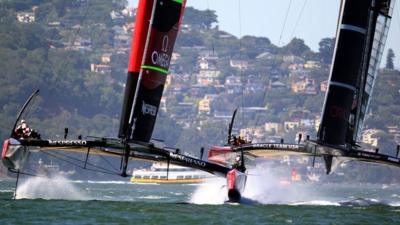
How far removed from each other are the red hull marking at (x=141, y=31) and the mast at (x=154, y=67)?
5.41ft

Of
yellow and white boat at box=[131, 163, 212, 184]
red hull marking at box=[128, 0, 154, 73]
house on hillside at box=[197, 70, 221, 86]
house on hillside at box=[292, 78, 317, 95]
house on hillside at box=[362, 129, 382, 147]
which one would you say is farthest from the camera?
house on hillside at box=[197, 70, 221, 86]

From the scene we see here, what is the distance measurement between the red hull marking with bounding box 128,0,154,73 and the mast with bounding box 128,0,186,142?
5.41 feet

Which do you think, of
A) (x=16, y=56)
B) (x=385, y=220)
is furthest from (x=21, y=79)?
(x=385, y=220)

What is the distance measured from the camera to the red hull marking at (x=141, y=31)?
37312 millimetres

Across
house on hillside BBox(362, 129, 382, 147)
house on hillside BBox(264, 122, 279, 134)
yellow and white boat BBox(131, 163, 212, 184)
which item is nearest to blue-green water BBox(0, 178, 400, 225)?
yellow and white boat BBox(131, 163, 212, 184)

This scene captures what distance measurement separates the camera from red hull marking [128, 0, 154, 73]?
122 ft

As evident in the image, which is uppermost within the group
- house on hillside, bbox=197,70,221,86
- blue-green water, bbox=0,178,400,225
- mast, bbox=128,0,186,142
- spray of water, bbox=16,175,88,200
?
house on hillside, bbox=197,70,221,86

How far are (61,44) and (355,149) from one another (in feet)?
452

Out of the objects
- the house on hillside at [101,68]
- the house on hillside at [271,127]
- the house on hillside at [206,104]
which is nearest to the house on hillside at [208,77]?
the house on hillside at [206,104]

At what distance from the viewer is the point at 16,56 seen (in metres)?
147

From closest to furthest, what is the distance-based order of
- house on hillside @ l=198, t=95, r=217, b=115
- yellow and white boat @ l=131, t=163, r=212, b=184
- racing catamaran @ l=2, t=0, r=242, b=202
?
racing catamaran @ l=2, t=0, r=242, b=202 < yellow and white boat @ l=131, t=163, r=212, b=184 < house on hillside @ l=198, t=95, r=217, b=115

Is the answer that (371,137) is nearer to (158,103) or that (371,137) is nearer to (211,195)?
(211,195)

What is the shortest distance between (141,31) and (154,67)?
2.60 metres

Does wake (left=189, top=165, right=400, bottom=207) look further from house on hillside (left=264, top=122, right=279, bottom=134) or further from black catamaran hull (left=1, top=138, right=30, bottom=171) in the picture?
house on hillside (left=264, top=122, right=279, bottom=134)
